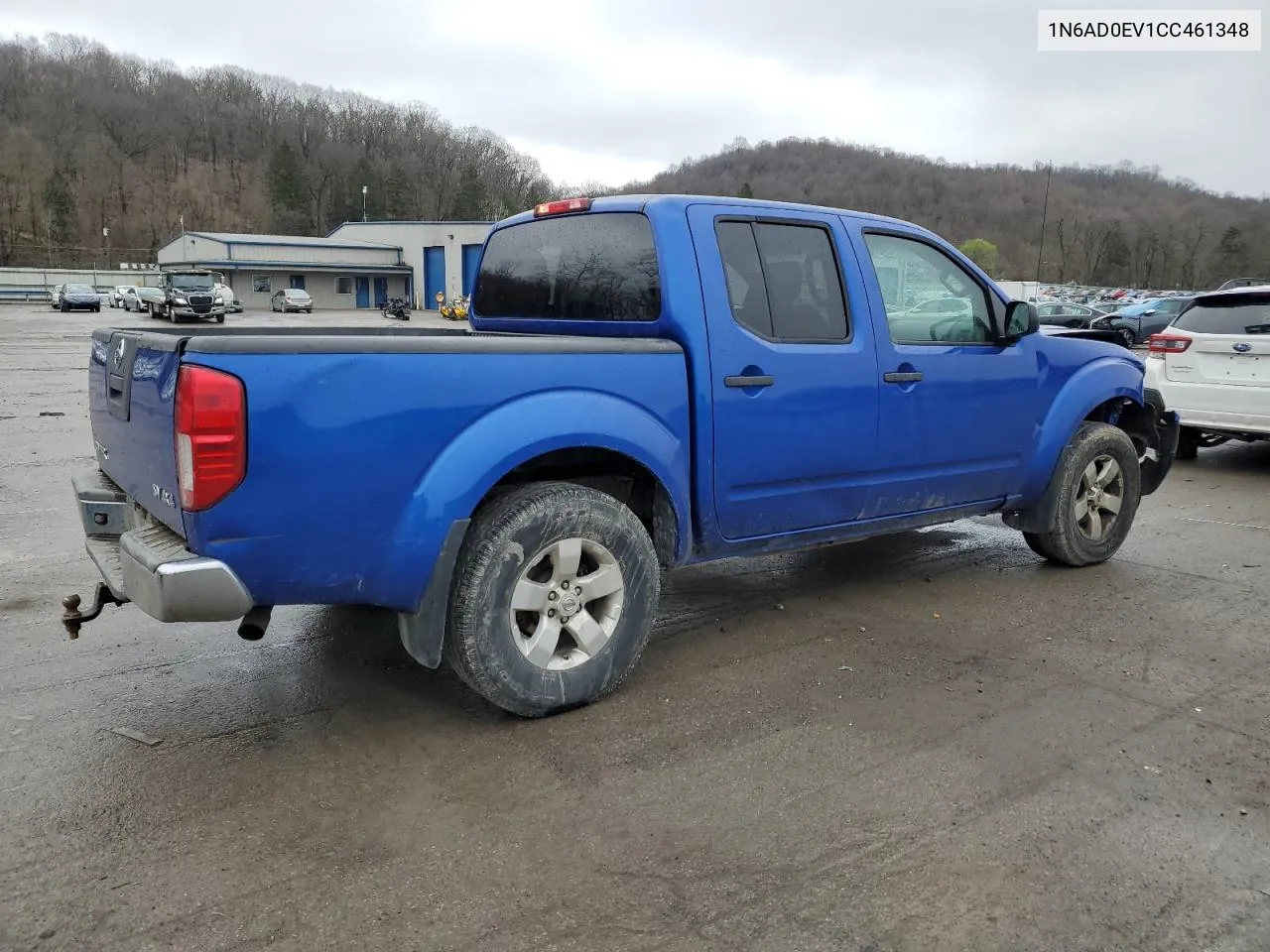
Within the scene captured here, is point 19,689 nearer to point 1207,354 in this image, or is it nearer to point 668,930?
point 668,930

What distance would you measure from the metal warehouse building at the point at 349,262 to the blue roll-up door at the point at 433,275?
7cm

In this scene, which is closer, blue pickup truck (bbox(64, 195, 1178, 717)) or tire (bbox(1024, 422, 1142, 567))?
blue pickup truck (bbox(64, 195, 1178, 717))

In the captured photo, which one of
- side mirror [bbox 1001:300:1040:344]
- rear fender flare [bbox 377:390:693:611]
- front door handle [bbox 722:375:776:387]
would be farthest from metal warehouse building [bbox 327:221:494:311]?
rear fender flare [bbox 377:390:693:611]

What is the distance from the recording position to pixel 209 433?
2844 mm

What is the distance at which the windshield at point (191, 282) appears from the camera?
4519 centimetres

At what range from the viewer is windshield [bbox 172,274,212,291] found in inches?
1779

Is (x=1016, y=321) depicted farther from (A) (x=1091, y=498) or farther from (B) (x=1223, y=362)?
(B) (x=1223, y=362)

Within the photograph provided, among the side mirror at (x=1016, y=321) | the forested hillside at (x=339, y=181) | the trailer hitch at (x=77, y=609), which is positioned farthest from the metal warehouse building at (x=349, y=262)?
the trailer hitch at (x=77, y=609)

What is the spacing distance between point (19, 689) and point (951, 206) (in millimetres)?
118069

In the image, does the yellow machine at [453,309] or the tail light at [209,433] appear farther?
the yellow machine at [453,309]

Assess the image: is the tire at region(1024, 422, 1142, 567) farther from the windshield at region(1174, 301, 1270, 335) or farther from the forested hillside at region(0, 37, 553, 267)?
the forested hillside at region(0, 37, 553, 267)

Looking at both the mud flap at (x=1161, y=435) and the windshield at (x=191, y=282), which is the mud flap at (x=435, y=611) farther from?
the windshield at (x=191, y=282)

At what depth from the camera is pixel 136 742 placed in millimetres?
3398

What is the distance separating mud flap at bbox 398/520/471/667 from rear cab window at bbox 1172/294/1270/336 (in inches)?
336
